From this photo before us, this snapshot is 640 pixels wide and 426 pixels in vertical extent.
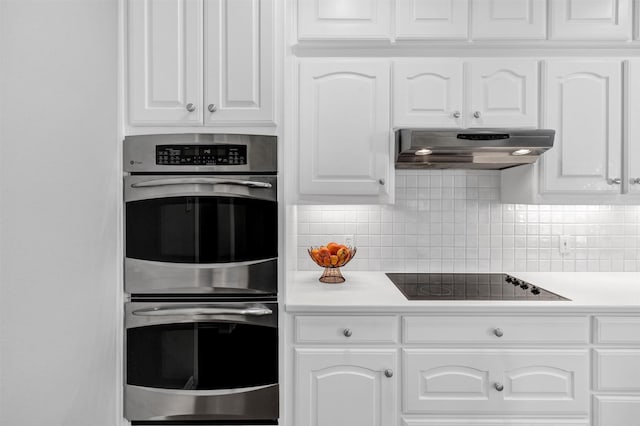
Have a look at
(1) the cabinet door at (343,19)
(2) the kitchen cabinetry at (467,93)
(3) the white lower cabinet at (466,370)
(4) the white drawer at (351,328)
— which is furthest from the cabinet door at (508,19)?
(4) the white drawer at (351,328)

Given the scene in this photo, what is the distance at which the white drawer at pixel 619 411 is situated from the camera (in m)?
1.72

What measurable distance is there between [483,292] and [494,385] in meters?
0.40

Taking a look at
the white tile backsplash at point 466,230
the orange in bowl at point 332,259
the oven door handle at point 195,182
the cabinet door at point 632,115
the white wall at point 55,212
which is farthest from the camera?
the white tile backsplash at point 466,230

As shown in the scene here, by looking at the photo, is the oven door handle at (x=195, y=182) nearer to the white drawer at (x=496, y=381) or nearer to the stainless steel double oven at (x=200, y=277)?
the stainless steel double oven at (x=200, y=277)

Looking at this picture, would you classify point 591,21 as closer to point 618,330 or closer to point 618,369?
point 618,330

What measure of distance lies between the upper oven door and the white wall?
0.40 feet

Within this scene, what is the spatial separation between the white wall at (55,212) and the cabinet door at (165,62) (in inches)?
4.6

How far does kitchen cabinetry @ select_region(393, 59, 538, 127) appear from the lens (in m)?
2.00

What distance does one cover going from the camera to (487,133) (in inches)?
73.2

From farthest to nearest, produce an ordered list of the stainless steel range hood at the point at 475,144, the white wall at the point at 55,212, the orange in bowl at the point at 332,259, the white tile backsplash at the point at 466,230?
the white tile backsplash at the point at 466,230
the orange in bowl at the point at 332,259
the stainless steel range hood at the point at 475,144
the white wall at the point at 55,212

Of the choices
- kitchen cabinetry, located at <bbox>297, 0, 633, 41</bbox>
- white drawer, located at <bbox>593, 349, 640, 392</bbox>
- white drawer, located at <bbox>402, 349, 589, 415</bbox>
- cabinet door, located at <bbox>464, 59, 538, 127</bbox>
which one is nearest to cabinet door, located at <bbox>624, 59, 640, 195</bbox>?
kitchen cabinetry, located at <bbox>297, 0, 633, 41</bbox>

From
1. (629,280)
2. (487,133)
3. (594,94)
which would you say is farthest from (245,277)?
(629,280)

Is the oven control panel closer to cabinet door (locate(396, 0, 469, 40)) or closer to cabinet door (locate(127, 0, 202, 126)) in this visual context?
cabinet door (locate(127, 0, 202, 126))

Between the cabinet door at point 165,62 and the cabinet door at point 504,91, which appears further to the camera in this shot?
the cabinet door at point 504,91
